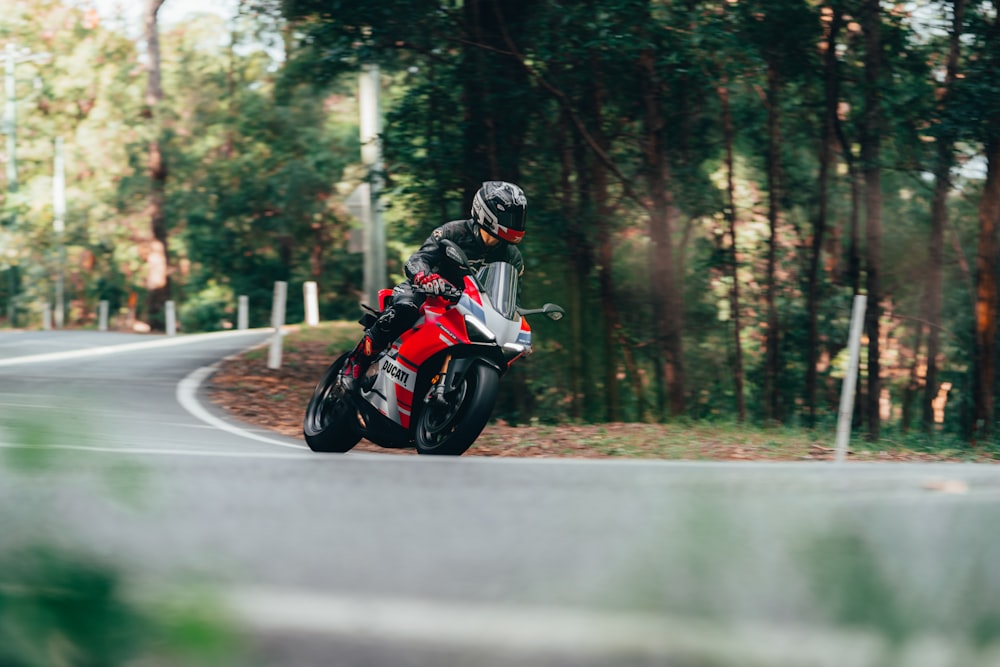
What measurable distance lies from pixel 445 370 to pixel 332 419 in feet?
4.09

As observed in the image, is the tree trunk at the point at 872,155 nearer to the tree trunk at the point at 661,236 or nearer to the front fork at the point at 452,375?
the tree trunk at the point at 661,236

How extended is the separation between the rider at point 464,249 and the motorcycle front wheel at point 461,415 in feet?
1.90

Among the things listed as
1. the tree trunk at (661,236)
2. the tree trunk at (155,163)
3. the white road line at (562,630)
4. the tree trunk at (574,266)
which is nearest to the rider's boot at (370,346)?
the white road line at (562,630)

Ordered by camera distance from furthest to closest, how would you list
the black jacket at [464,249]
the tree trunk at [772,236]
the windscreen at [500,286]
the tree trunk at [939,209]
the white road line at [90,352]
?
the tree trunk at [772,236]
the white road line at [90,352]
the tree trunk at [939,209]
the black jacket at [464,249]
the windscreen at [500,286]

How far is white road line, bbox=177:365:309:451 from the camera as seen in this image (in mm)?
9398

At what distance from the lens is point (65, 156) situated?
51469 millimetres

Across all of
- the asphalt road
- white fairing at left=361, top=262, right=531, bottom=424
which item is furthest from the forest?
the asphalt road

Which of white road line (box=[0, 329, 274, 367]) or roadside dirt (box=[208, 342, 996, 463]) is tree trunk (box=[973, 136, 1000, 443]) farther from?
white road line (box=[0, 329, 274, 367])

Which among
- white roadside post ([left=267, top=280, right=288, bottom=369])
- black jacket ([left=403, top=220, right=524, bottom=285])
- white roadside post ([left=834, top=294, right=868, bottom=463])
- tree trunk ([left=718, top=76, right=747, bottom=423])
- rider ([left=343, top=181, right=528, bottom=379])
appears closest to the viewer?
rider ([left=343, top=181, right=528, bottom=379])

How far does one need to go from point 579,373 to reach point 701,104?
4648 millimetres

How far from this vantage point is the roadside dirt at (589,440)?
9547mm

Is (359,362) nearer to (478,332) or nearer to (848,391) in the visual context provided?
(478,332)

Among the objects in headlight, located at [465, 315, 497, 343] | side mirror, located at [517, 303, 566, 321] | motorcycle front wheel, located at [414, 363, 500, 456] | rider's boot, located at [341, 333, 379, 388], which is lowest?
motorcycle front wheel, located at [414, 363, 500, 456]

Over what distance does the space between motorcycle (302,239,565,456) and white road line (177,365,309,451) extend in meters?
0.98
